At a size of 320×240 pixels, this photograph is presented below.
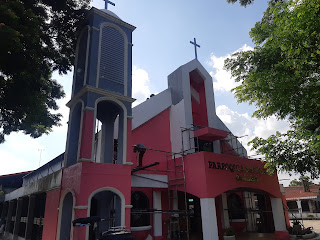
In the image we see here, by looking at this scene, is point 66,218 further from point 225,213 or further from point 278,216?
point 278,216

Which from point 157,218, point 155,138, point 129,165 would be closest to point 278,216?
point 157,218

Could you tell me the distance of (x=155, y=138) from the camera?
1561cm

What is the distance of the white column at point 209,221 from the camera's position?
453 inches

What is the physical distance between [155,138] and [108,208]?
517 cm

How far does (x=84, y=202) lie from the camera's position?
988cm

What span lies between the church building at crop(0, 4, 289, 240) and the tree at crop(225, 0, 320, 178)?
346 cm

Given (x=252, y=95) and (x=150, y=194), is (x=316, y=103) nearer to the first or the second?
(x=252, y=95)

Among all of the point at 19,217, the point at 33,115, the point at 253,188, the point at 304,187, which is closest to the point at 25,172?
the point at 19,217

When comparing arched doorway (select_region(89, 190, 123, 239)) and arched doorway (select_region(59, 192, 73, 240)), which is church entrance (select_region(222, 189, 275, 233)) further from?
arched doorway (select_region(59, 192, 73, 240))

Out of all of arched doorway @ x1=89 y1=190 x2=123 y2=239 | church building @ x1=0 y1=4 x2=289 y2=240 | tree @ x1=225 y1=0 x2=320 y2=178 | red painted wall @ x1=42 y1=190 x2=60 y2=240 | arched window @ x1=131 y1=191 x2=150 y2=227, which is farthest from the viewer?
arched window @ x1=131 y1=191 x2=150 y2=227

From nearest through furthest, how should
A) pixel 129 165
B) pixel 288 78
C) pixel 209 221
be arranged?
pixel 288 78
pixel 129 165
pixel 209 221

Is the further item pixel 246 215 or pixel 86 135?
pixel 246 215

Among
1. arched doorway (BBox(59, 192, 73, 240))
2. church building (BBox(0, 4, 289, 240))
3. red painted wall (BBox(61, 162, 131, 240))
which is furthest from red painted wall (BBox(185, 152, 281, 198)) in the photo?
arched doorway (BBox(59, 192, 73, 240))

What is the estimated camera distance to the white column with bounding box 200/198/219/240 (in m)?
11.5
